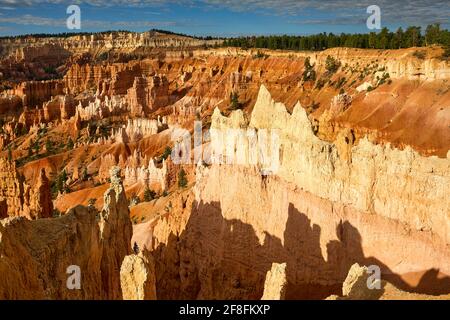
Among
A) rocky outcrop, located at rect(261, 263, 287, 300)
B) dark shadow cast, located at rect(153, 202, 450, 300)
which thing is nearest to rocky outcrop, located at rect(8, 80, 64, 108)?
dark shadow cast, located at rect(153, 202, 450, 300)

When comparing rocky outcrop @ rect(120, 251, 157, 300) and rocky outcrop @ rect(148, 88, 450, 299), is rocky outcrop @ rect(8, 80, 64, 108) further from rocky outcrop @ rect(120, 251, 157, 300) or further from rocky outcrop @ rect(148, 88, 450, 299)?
rocky outcrop @ rect(120, 251, 157, 300)

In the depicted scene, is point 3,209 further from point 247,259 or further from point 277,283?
point 277,283

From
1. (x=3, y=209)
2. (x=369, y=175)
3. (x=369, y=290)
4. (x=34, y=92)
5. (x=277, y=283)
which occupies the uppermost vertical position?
(x=34, y=92)

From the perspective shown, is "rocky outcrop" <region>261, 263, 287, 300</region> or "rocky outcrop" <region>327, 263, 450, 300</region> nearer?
"rocky outcrop" <region>327, 263, 450, 300</region>

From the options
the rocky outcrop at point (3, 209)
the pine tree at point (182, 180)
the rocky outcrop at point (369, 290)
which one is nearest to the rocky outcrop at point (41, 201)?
the rocky outcrop at point (3, 209)

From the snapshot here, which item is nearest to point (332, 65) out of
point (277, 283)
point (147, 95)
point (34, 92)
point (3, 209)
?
point (147, 95)

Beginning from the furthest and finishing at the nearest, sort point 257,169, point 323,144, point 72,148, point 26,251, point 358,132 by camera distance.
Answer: point 72,148 < point 358,132 < point 257,169 < point 323,144 < point 26,251

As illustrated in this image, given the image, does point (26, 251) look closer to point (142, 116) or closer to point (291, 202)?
point (291, 202)

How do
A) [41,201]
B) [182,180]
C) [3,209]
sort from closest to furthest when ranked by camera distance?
[3,209], [41,201], [182,180]

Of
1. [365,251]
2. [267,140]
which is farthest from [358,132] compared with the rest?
[365,251]
